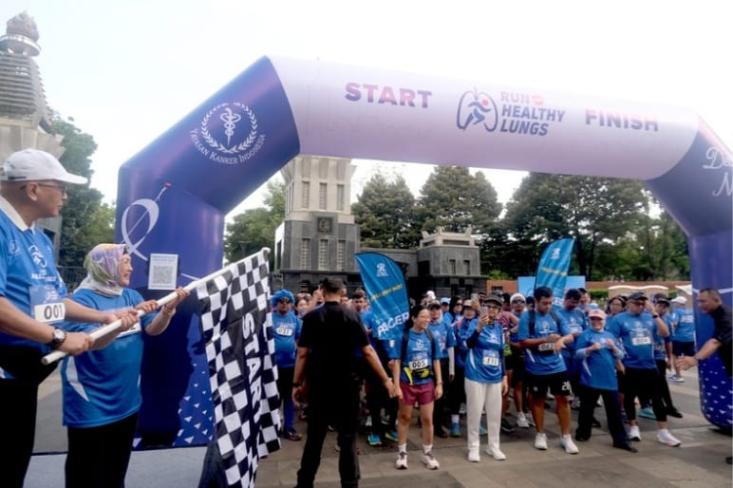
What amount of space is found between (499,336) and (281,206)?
133 feet

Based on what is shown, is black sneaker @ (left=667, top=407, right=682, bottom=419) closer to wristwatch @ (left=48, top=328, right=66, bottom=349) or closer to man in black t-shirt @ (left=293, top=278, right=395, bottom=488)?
man in black t-shirt @ (left=293, top=278, right=395, bottom=488)

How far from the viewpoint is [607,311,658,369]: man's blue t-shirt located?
5965mm

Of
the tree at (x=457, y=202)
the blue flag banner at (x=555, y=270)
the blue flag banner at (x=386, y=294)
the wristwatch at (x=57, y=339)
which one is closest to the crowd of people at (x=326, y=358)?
the wristwatch at (x=57, y=339)

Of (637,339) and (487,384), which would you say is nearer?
(487,384)

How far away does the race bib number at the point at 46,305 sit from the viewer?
2131 mm

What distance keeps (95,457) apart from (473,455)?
12.8 feet

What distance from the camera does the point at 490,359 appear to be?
5.12 m

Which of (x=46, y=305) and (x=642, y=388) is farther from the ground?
(x=46, y=305)

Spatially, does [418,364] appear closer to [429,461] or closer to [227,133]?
[429,461]

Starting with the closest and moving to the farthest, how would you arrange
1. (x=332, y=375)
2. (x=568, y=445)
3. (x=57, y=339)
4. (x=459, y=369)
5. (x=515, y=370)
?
(x=57, y=339), (x=332, y=375), (x=568, y=445), (x=459, y=369), (x=515, y=370)

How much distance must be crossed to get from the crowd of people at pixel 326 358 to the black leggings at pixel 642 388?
16 mm

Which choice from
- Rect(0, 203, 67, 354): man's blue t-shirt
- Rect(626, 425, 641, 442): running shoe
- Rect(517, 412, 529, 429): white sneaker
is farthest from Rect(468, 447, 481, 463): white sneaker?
Rect(0, 203, 67, 354): man's blue t-shirt

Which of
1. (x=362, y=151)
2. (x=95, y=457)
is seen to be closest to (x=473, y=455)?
(x=362, y=151)

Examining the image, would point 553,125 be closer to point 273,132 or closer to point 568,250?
point 568,250
